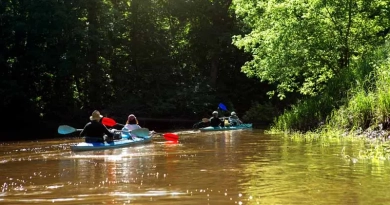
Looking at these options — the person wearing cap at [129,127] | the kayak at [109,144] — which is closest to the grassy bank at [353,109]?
the kayak at [109,144]

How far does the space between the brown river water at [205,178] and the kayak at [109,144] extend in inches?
65.3

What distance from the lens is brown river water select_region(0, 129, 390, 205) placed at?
689 cm

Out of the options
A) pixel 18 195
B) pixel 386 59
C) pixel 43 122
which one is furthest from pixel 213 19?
pixel 18 195

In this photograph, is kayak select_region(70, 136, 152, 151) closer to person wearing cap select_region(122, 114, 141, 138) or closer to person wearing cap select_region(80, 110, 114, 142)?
person wearing cap select_region(80, 110, 114, 142)

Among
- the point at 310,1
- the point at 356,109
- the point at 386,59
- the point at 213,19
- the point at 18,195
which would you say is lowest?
the point at 18,195

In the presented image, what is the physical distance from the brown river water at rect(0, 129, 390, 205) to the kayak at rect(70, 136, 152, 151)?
1657 millimetres

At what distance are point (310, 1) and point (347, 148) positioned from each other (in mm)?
7495

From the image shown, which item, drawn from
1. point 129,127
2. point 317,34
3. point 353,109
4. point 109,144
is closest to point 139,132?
point 129,127

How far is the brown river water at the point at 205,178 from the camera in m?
6.89

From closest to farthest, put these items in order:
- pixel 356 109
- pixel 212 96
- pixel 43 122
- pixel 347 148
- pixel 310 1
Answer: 1. pixel 347 148
2. pixel 356 109
3. pixel 310 1
4. pixel 43 122
5. pixel 212 96

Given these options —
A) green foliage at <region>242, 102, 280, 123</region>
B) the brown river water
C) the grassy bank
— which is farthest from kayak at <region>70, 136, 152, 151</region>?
green foliage at <region>242, 102, 280, 123</region>

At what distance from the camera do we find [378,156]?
10078 mm

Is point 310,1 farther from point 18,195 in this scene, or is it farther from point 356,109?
point 18,195

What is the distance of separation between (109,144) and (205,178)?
24.5 ft
